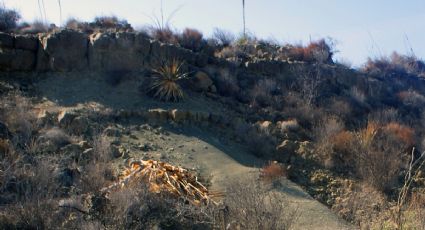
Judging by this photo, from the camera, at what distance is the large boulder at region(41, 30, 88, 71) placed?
20.1 metres

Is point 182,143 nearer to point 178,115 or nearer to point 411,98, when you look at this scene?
point 178,115

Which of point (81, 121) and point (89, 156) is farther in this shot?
point (81, 121)

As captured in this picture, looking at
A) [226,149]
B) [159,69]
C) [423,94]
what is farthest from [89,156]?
[423,94]

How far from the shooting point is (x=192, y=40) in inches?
981

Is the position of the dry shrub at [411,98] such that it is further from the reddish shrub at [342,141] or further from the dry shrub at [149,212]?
the dry shrub at [149,212]

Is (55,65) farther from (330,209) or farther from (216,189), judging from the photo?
(330,209)

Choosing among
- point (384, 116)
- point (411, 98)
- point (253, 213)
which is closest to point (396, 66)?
point (411, 98)

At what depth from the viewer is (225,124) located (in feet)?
61.3

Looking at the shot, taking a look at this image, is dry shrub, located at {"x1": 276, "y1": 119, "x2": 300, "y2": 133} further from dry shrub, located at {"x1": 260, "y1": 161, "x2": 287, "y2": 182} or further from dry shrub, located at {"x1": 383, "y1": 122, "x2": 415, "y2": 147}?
dry shrub, located at {"x1": 260, "y1": 161, "x2": 287, "y2": 182}

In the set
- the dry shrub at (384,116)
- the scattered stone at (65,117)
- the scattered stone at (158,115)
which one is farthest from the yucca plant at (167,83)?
the dry shrub at (384,116)

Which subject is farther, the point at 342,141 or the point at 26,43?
the point at 26,43

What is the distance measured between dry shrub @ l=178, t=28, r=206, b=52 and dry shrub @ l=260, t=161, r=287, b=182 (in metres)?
10.4

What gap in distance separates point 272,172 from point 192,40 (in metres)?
11.9

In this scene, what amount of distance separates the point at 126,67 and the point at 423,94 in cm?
1647
